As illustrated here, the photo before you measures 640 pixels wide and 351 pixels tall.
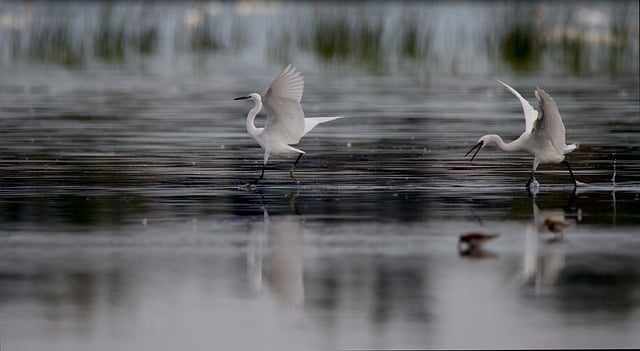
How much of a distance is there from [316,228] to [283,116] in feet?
12.5

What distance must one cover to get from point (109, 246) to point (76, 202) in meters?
2.72

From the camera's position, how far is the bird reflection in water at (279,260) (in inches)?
359

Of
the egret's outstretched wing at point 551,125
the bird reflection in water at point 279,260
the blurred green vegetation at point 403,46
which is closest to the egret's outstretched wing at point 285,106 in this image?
the egret's outstretched wing at point 551,125

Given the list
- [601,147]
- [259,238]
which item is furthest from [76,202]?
[601,147]

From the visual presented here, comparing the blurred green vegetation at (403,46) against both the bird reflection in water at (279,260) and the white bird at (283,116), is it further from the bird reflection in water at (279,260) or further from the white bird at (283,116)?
the bird reflection in water at (279,260)

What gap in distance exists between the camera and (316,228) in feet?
38.5

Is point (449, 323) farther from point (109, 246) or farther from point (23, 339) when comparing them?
point (109, 246)

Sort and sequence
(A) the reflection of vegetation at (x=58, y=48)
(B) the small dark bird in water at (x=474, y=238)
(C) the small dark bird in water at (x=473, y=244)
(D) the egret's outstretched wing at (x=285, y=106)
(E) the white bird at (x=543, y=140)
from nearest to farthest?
(C) the small dark bird in water at (x=473, y=244) < (B) the small dark bird in water at (x=474, y=238) < (E) the white bird at (x=543, y=140) < (D) the egret's outstretched wing at (x=285, y=106) < (A) the reflection of vegetation at (x=58, y=48)

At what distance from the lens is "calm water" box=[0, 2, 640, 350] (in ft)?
27.1

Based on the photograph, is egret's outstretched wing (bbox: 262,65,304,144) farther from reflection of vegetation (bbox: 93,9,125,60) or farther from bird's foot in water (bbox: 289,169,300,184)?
reflection of vegetation (bbox: 93,9,125,60)

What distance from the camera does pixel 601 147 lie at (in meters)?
18.7

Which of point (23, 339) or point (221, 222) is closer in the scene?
point (23, 339)

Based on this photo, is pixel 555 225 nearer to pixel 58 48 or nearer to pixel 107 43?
pixel 107 43

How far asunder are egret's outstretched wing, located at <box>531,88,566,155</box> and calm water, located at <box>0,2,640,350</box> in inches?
17.7
